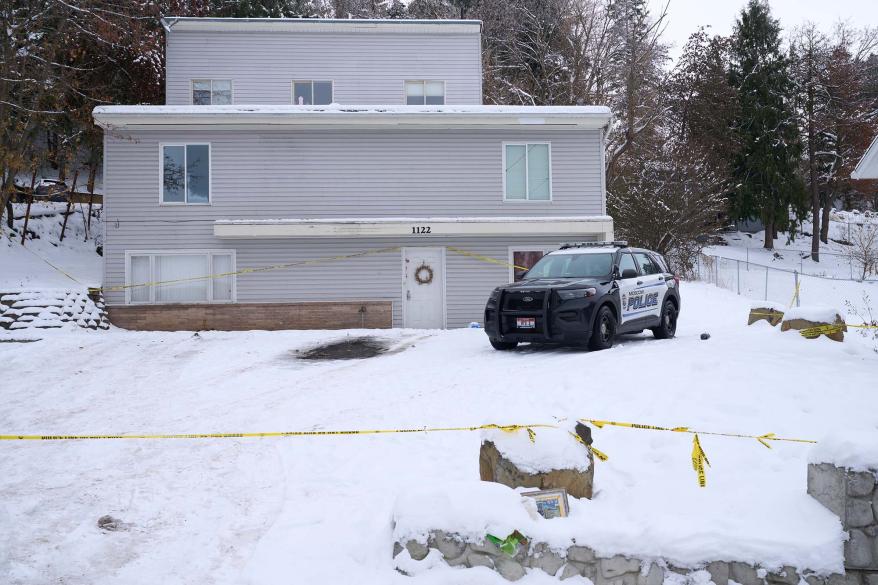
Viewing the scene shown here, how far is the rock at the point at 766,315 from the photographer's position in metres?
14.4

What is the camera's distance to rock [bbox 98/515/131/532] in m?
6.36

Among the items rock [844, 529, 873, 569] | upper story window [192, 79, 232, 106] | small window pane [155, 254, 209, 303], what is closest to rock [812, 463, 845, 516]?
rock [844, 529, 873, 569]

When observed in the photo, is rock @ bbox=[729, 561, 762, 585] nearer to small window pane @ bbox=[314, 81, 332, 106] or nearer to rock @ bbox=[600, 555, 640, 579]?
rock @ bbox=[600, 555, 640, 579]

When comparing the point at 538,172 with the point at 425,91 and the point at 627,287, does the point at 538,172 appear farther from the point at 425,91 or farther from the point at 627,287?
the point at 627,287

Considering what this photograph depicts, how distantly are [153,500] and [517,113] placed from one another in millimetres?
15260

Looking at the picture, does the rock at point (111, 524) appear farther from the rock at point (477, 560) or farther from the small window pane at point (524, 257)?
the small window pane at point (524, 257)

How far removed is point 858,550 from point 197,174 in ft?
58.7

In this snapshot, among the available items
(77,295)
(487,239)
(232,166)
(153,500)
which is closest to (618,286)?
(487,239)

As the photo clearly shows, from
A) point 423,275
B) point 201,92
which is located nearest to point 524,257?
point 423,275

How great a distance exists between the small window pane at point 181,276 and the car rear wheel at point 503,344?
351 inches

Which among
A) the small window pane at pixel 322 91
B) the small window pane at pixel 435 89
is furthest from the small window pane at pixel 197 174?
the small window pane at pixel 435 89

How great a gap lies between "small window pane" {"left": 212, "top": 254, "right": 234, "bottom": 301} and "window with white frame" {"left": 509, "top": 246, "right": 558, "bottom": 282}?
283 inches

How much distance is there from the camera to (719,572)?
5.50m

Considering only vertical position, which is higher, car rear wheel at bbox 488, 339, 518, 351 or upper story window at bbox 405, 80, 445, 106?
upper story window at bbox 405, 80, 445, 106
